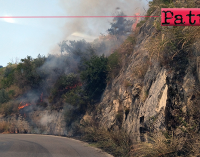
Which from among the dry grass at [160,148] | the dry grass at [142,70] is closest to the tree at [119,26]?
the dry grass at [142,70]

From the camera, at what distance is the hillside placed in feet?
24.5

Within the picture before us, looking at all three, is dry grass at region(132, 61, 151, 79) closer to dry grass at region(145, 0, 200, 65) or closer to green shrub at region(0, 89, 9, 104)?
dry grass at region(145, 0, 200, 65)

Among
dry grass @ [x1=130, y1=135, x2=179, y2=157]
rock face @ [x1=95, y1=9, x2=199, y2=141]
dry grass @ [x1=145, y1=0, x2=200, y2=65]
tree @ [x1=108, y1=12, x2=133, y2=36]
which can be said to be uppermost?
tree @ [x1=108, y1=12, x2=133, y2=36]

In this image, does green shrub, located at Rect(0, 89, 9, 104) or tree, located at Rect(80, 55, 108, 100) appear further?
green shrub, located at Rect(0, 89, 9, 104)

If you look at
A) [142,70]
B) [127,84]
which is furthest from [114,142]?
[142,70]

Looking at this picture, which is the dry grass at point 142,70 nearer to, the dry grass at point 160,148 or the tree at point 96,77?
the dry grass at point 160,148

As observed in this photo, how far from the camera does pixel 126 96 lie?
13.2m

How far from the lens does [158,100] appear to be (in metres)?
8.41

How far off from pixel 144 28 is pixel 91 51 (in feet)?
45.8

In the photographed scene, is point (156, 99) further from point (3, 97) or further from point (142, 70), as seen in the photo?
point (3, 97)

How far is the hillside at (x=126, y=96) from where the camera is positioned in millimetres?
7473

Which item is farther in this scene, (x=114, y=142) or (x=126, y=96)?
(x=126, y=96)

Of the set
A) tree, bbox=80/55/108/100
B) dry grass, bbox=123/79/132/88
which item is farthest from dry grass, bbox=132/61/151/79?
tree, bbox=80/55/108/100

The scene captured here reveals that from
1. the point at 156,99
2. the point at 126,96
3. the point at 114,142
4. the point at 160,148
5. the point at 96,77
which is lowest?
the point at 114,142
